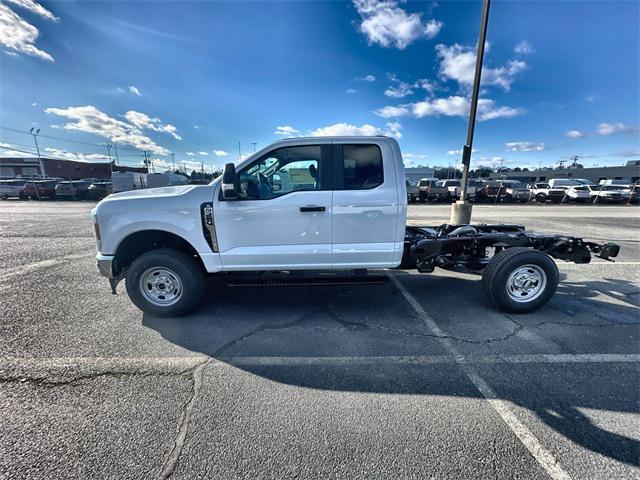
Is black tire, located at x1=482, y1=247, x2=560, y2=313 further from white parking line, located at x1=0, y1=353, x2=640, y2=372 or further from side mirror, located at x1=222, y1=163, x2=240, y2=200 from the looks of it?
side mirror, located at x1=222, y1=163, x2=240, y2=200

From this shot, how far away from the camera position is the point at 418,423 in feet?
7.18

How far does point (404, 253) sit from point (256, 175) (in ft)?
7.20

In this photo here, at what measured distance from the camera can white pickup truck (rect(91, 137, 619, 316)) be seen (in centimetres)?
355

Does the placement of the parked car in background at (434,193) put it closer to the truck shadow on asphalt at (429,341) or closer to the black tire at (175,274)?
the truck shadow on asphalt at (429,341)

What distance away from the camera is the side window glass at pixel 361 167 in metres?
3.64

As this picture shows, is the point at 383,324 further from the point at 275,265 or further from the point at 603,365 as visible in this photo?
the point at 603,365

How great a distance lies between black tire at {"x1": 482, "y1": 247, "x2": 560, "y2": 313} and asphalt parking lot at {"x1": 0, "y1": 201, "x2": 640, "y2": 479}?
0.20 metres

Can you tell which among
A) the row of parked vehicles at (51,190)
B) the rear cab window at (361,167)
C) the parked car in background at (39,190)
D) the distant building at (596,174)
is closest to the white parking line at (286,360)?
the rear cab window at (361,167)

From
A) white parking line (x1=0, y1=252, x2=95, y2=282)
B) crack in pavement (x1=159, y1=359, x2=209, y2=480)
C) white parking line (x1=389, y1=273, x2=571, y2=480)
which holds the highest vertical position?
white parking line (x1=0, y1=252, x2=95, y2=282)

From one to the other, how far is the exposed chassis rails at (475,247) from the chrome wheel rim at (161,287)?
302 centimetres

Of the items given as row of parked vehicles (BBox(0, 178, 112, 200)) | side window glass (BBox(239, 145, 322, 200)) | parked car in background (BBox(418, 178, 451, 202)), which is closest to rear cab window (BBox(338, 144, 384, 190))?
side window glass (BBox(239, 145, 322, 200))

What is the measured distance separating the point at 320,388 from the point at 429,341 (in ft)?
4.64

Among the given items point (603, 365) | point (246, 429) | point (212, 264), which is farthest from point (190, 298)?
point (603, 365)

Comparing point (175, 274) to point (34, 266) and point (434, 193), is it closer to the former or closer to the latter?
point (34, 266)
